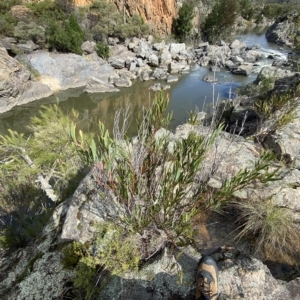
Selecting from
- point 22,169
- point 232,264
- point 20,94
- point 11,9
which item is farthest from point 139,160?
point 11,9

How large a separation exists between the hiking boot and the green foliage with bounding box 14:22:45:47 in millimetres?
18065

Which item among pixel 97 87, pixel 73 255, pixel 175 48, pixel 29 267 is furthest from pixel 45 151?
pixel 175 48

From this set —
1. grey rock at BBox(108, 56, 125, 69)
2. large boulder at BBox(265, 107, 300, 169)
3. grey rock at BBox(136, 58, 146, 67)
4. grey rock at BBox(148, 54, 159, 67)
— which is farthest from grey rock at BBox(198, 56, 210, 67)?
large boulder at BBox(265, 107, 300, 169)

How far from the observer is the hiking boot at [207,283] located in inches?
71.4

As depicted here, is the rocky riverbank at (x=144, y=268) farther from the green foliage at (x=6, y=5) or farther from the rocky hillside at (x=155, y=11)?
the rocky hillside at (x=155, y=11)

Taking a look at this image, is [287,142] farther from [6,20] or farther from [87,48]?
[6,20]

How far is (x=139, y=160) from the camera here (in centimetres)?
180

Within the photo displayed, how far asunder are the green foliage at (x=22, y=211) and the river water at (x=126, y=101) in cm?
528

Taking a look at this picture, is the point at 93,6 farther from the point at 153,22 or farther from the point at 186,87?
the point at 186,87

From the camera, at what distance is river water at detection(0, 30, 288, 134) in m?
11.0

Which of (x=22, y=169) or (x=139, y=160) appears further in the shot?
(x=22, y=169)

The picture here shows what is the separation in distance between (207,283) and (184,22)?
27363 mm

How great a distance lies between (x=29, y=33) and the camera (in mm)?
14977

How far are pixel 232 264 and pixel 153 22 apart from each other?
27438mm
